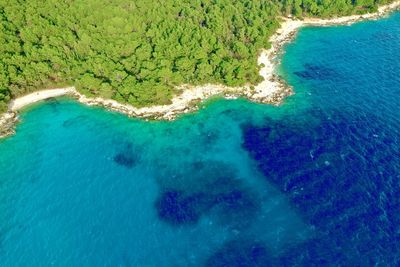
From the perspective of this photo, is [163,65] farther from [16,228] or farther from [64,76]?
[16,228]

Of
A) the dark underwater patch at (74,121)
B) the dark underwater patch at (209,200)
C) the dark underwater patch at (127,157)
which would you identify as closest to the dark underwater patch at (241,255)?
the dark underwater patch at (209,200)

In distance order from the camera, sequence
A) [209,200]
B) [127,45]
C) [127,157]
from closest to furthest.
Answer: [209,200] < [127,157] < [127,45]

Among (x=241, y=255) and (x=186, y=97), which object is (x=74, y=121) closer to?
(x=186, y=97)

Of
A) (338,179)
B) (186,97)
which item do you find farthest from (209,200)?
(186,97)

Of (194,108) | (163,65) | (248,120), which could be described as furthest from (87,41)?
(248,120)

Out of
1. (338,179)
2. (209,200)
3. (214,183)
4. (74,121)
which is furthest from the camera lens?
(74,121)

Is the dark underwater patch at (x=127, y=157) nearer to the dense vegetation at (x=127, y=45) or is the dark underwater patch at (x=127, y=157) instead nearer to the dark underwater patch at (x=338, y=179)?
the dense vegetation at (x=127, y=45)
